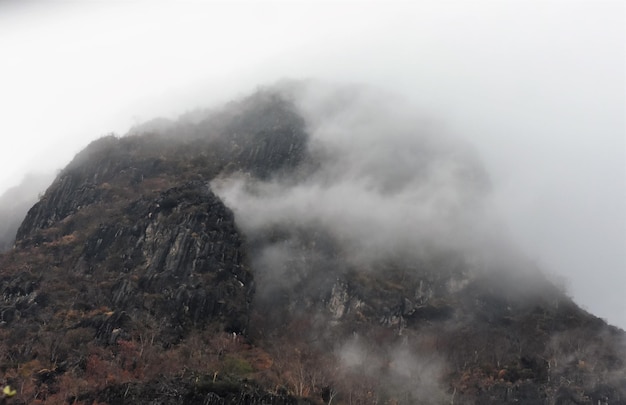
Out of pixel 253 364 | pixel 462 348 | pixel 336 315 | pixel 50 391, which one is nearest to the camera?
pixel 50 391

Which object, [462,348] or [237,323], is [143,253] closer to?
[237,323]

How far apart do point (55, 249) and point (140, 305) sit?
51.4 m

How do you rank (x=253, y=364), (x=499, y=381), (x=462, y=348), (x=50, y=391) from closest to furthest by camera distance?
(x=50, y=391) → (x=253, y=364) → (x=499, y=381) → (x=462, y=348)

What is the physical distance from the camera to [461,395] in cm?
16012

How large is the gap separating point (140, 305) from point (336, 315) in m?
65.5

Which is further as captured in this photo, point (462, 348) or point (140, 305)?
point (462, 348)

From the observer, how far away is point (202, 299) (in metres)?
173

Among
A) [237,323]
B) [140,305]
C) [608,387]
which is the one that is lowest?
[608,387]

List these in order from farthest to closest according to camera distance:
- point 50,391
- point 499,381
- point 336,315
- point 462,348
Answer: point 336,315, point 462,348, point 499,381, point 50,391

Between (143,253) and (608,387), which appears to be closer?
(608,387)

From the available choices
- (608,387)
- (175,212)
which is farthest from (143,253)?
(608,387)

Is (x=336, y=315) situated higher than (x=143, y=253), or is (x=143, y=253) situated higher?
(x=143, y=253)

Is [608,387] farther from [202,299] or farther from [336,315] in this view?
[202,299]


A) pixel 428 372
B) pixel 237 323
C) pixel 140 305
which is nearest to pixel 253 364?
pixel 237 323
